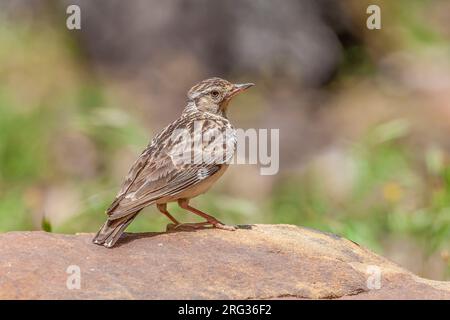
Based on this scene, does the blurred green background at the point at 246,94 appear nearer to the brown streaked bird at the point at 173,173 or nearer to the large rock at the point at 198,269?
the brown streaked bird at the point at 173,173

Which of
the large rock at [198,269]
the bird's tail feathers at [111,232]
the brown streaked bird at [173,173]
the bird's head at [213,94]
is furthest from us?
the bird's head at [213,94]

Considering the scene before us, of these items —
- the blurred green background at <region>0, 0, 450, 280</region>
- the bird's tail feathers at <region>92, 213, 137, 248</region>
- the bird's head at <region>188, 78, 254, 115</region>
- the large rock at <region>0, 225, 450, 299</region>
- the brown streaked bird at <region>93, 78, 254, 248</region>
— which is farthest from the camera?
the blurred green background at <region>0, 0, 450, 280</region>

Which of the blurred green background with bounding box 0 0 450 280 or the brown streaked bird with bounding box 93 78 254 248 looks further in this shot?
the blurred green background with bounding box 0 0 450 280

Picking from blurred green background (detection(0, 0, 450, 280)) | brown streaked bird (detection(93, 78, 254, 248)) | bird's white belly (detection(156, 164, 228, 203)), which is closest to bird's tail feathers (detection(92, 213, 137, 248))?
brown streaked bird (detection(93, 78, 254, 248))

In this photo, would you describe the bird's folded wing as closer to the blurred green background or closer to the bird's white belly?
the bird's white belly

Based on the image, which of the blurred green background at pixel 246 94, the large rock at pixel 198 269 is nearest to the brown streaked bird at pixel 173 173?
the large rock at pixel 198 269

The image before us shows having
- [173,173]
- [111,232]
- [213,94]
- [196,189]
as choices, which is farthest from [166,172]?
[213,94]

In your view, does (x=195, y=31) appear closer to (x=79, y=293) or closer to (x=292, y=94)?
(x=292, y=94)
